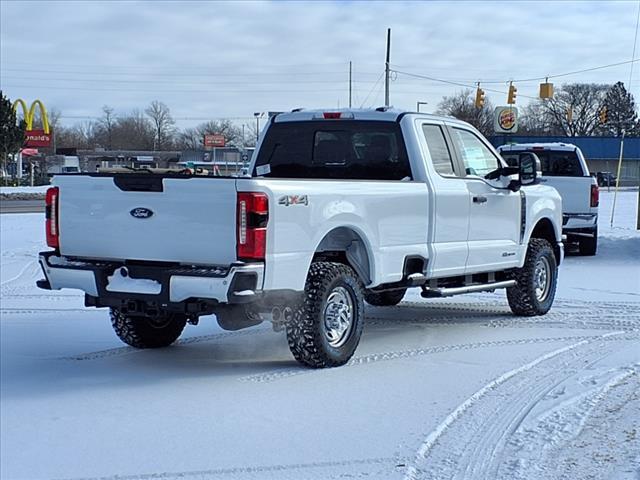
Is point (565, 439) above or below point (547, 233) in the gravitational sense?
below

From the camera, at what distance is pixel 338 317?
7234 mm

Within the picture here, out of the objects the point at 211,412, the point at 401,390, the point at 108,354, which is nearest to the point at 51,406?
the point at 211,412

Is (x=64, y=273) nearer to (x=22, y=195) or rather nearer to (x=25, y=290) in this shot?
(x=25, y=290)

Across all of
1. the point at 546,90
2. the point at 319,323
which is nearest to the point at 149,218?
the point at 319,323

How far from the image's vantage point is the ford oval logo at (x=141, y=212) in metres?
6.61

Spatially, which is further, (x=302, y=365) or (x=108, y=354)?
(x=108, y=354)

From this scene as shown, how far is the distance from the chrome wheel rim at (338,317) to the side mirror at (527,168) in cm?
296

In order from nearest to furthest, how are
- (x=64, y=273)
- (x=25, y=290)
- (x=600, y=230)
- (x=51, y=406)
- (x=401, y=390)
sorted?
(x=51, y=406), (x=401, y=390), (x=64, y=273), (x=25, y=290), (x=600, y=230)

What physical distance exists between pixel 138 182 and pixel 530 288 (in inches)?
197

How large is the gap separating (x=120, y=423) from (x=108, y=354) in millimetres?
2292

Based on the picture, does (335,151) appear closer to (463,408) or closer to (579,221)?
(463,408)

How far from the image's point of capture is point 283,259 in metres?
6.53

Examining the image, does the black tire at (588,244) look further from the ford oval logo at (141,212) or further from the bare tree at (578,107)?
the bare tree at (578,107)

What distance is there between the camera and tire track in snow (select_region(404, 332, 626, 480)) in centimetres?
479
